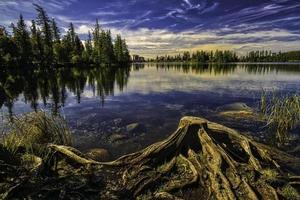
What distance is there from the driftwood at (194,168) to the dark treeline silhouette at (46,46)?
184 ft

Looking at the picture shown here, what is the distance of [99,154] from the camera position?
1101cm

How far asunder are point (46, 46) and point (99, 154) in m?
85.7

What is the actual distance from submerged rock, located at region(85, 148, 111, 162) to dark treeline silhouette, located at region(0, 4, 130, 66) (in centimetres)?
5292

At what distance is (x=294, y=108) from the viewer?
13.9 m

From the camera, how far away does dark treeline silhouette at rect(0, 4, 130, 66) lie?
69.5m

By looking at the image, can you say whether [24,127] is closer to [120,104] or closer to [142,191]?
[142,191]

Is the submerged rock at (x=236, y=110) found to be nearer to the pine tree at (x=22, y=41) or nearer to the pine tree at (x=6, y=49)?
the pine tree at (x=6, y=49)

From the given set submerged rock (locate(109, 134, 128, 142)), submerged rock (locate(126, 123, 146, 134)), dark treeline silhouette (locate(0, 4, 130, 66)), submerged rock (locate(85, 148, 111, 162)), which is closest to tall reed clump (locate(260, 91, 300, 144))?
submerged rock (locate(126, 123, 146, 134))

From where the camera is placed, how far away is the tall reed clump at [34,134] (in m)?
9.10

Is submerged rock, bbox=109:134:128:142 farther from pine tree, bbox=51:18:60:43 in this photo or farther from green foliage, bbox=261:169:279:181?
pine tree, bbox=51:18:60:43

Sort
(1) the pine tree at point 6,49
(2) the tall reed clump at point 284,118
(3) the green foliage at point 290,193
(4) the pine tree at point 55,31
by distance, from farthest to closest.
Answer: (4) the pine tree at point 55,31
(1) the pine tree at point 6,49
(2) the tall reed clump at point 284,118
(3) the green foliage at point 290,193

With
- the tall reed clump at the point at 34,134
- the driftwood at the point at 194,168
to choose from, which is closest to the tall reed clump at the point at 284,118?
the driftwood at the point at 194,168

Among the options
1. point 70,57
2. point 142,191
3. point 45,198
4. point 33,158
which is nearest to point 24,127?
point 33,158

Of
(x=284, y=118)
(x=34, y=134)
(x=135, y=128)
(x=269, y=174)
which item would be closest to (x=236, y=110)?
(x=284, y=118)
